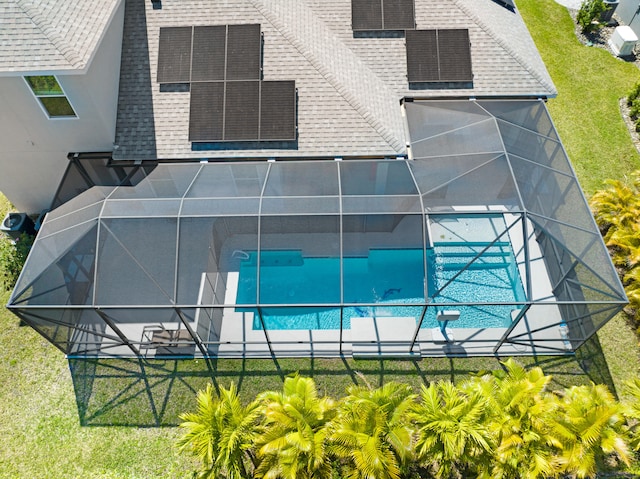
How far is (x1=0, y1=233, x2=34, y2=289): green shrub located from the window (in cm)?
548

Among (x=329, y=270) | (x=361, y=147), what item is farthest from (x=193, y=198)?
(x=361, y=147)

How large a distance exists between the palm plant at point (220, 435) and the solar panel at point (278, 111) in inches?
325

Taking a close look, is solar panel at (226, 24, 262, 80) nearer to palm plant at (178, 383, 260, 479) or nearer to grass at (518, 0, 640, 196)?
palm plant at (178, 383, 260, 479)

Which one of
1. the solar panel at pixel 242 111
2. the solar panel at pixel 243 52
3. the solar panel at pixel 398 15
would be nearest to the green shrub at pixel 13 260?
the solar panel at pixel 242 111

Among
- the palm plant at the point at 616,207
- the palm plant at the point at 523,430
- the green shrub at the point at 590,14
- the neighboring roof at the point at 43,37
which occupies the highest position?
the neighboring roof at the point at 43,37

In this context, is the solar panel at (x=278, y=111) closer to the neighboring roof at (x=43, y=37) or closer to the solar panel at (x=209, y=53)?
the solar panel at (x=209, y=53)

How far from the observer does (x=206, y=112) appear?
14.8 metres

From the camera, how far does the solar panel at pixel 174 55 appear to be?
15008mm

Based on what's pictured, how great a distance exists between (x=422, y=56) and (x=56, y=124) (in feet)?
Answer: 42.3

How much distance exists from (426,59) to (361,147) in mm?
4551

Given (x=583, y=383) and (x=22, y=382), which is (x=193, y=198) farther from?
(x=583, y=383)

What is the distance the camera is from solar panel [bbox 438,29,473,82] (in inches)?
622

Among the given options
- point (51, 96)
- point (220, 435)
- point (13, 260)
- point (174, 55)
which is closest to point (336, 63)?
point (174, 55)

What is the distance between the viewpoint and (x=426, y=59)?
16.0 meters
